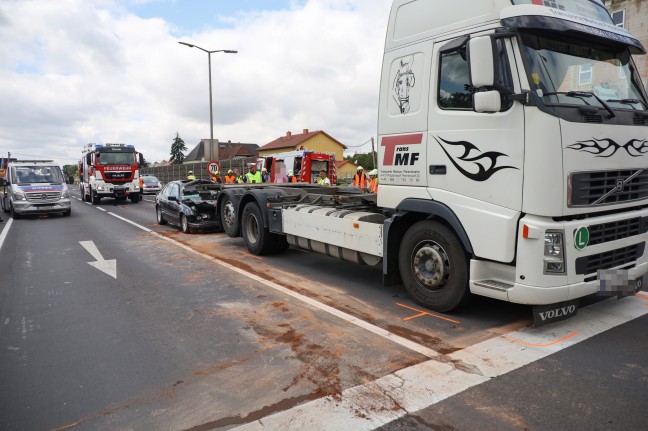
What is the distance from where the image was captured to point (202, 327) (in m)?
4.78

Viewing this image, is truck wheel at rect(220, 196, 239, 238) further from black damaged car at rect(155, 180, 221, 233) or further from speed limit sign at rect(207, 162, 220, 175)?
speed limit sign at rect(207, 162, 220, 175)

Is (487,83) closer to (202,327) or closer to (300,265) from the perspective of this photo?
(202,327)

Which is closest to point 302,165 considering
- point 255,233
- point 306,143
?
point 255,233

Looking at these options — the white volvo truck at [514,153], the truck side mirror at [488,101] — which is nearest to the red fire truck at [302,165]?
the white volvo truck at [514,153]

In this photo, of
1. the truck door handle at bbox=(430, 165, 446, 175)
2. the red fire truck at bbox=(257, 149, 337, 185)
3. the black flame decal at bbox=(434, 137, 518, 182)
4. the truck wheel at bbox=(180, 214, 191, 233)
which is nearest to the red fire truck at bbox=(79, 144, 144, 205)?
the red fire truck at bbox=(257, 149, 337, 185)

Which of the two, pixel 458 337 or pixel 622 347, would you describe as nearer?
pixel 622 347

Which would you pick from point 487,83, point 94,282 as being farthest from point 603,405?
point 94,282

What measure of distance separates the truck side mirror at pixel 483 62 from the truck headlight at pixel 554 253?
146 cm

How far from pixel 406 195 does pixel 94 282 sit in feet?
15.8

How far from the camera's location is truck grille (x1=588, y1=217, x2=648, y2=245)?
4230 mm

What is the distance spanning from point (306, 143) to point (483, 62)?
7273cm

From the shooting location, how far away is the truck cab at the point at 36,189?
1600cm

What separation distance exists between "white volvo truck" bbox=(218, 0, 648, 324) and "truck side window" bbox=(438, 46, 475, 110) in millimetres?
14

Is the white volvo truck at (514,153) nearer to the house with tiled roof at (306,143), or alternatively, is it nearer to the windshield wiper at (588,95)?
the windshield wiper at (588,95)
